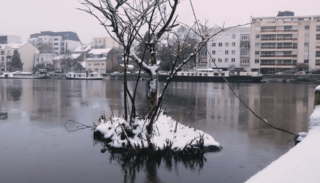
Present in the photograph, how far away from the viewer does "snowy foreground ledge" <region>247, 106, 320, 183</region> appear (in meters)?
2.85

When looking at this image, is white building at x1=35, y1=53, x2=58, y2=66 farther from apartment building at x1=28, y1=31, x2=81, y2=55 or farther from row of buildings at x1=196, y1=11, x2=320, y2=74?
row of buildings at x1=196, y1=11, x2=320, y2=74

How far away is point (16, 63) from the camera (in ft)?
242

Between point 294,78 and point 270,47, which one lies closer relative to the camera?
point 294,78

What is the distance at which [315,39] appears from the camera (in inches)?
2470

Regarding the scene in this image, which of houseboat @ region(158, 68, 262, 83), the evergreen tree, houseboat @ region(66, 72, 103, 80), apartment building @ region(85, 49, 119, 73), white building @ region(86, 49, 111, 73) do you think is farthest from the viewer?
the evergreen tree

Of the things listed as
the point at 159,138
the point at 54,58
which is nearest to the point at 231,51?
the point at 54,58

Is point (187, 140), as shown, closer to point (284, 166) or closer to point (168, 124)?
point (168, 124)

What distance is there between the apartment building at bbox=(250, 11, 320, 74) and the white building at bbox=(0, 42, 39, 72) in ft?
174

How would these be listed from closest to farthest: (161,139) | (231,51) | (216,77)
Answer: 1. (161,139)
2. (216,77)
3. (231,51)

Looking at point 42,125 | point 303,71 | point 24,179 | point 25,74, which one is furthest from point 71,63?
point 24,179

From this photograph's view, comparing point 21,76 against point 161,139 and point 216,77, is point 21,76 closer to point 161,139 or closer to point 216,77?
point 216,77

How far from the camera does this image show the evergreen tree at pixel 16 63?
73.9m

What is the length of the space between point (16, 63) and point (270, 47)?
54.1 meters

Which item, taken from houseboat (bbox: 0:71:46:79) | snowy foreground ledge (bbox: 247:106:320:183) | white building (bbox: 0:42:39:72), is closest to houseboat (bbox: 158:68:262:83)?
houseboat (bbox: 0:71:46:79)
